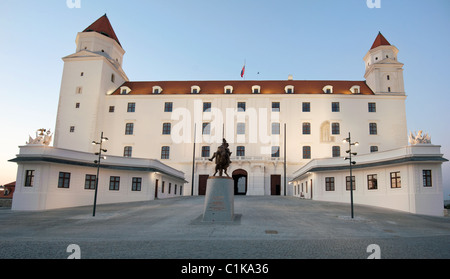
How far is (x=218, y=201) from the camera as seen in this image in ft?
57.7

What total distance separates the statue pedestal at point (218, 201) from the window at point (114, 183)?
18.8m

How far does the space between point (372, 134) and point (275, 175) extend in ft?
57.0

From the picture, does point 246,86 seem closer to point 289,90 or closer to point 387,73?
point 289,90

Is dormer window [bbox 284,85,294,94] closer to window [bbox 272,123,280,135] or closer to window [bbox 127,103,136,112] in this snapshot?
window [bbox 272,123,280,135]

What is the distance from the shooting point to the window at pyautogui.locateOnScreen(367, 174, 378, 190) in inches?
1179

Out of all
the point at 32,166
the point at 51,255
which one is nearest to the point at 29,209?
the point at 32,166

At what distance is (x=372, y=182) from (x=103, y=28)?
5079 cm

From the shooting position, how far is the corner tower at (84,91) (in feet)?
169

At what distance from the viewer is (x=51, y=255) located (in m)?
9.81

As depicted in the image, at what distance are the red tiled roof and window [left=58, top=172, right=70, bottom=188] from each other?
29.2m

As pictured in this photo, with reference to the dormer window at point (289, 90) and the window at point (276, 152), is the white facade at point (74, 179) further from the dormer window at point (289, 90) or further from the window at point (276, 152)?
the dormer window at point (289, 90)

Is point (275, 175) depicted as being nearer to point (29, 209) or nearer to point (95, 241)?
point (29, 209)

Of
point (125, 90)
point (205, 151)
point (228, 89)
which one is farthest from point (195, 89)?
point (125, 90)

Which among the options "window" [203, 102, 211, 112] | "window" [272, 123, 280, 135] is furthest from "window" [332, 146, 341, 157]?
"window" [203, 102, 211, 112]
